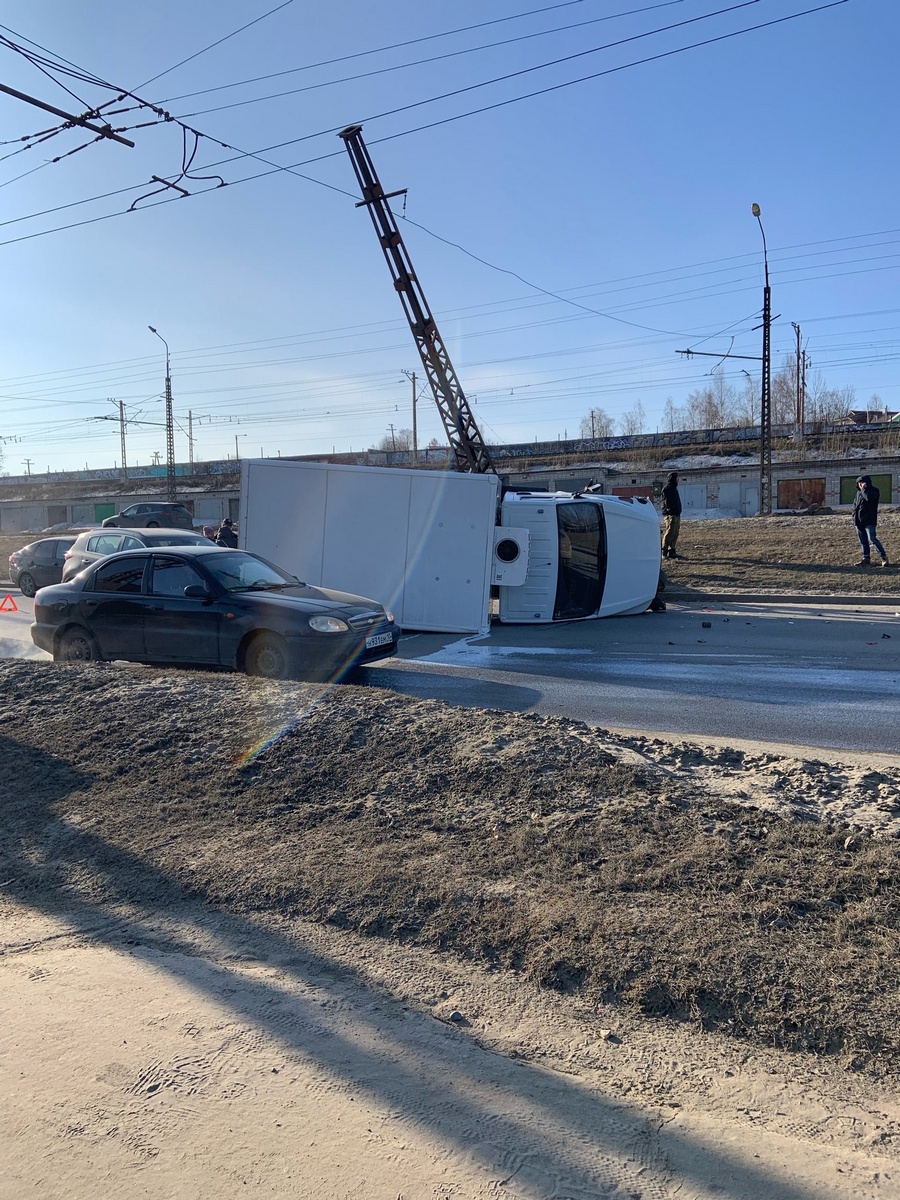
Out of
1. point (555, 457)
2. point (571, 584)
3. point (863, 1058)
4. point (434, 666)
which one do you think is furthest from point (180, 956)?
point (555, 457)

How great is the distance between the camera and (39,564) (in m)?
22.5

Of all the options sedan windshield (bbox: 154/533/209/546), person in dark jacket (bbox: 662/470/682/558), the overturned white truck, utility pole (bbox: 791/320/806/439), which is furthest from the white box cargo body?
utility pole (bbox: 791/320/806/439)

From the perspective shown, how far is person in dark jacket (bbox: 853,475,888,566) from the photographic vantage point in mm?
17922

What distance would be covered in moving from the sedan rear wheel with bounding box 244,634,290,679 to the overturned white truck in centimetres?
475

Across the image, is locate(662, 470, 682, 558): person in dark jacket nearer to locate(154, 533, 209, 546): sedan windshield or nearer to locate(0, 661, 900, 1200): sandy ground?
locate(154, 533, 209, 546): sedan windshield

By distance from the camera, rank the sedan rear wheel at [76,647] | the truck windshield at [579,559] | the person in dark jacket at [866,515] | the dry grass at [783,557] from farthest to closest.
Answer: the person in dark jacket at [866,515]
the dry grass at [783,557]
the truck windshield at [579,559]
the sedan rear wheel at [76,647]

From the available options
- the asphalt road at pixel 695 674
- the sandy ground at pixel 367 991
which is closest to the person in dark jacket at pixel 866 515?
the asphalt road at pixel 695 674

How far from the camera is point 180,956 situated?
367 cm

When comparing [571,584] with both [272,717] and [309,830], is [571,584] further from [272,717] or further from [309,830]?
[309,830]

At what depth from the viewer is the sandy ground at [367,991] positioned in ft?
7.93

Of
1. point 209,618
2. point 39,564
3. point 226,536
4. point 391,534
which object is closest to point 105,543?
point 226,536

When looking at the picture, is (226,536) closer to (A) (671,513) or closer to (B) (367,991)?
(A) (671,513)

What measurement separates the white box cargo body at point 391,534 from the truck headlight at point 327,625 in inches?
180

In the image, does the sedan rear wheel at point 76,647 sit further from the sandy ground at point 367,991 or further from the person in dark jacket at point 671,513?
the person in dark jacket at point 671,513
